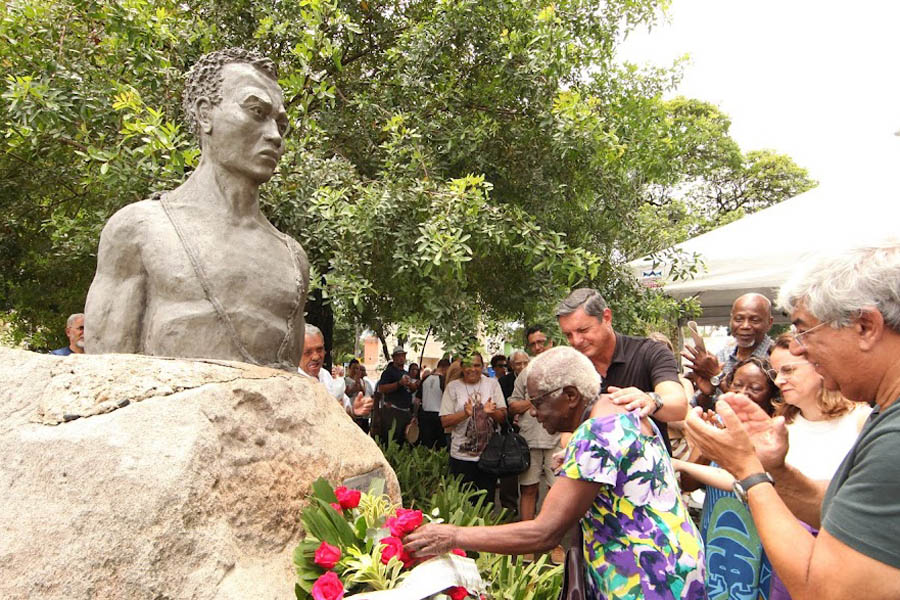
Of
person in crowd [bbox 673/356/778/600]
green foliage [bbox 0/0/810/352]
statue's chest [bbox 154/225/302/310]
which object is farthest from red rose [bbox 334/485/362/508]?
green foliage [bbox 0/0/810/352]

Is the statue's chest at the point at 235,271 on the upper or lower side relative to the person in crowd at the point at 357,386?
upper

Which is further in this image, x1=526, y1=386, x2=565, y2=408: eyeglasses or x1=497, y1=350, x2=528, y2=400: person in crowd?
x1=497, y1=350, x2=528, y2=400: person in crowd

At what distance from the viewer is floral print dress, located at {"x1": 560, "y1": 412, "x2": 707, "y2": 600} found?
7.02 ft

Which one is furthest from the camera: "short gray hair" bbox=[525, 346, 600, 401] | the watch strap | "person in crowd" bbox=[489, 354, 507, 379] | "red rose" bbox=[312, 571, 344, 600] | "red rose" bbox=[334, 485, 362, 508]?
"person in crowd" bbox=[489, 354, 507, 379]

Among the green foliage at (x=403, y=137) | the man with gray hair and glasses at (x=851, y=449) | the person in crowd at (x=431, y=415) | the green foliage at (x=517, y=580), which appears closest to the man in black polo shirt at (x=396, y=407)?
the person in crowd at (x=431, y=415)

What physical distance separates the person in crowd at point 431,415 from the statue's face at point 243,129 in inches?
225

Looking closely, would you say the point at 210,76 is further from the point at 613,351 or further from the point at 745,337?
the point at 745,337

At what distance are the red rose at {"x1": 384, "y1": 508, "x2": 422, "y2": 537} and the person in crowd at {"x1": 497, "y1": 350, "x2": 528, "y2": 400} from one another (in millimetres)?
5345

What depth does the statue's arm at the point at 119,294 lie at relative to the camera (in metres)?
2.70

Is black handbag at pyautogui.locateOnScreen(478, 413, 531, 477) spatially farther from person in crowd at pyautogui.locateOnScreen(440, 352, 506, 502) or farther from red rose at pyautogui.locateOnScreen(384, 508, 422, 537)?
red rose at pyautogui.locateOnScreen(384, 508, 422, 537)

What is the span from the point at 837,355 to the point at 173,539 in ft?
6.10

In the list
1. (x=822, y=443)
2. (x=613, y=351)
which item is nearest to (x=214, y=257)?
(x=613, y=351)

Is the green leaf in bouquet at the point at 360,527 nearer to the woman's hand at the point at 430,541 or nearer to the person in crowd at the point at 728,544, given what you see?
the woman's hand at the point at 430,541

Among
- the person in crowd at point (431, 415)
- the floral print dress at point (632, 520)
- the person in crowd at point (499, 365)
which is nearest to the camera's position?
the floral print dress at point (632, 520)
